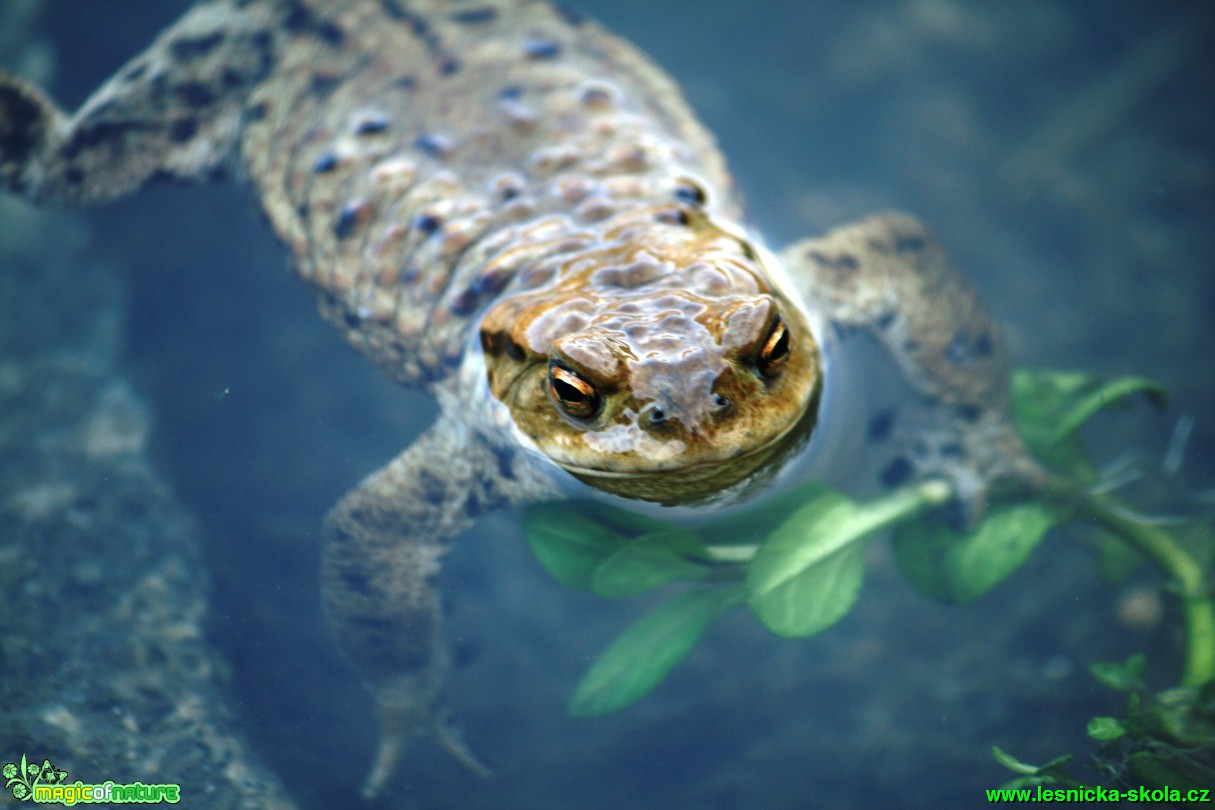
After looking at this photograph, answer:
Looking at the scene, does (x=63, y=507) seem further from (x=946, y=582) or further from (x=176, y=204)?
(x=946, y=582)

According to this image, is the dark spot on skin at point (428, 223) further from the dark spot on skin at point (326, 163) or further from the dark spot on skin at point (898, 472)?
the dark spot on skin at point (898, 472)

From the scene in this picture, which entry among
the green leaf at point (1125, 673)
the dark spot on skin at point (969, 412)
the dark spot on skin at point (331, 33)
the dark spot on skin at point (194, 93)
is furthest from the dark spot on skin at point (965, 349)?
the dark spot on skin at point (194, 93)

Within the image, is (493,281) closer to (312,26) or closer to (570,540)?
(570,540)

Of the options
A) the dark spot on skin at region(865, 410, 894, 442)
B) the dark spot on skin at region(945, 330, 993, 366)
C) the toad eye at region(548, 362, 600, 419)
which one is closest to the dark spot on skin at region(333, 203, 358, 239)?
the toad eye at region(548, 362, 600, 419)

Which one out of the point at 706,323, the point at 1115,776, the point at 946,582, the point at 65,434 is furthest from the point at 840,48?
the point at 65,434

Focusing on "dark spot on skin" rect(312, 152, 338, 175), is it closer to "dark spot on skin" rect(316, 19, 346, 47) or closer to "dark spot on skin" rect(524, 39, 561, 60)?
"dark spot on skin" rect(316, 19, 346, 47)

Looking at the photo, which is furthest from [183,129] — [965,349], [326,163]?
[965,349]
